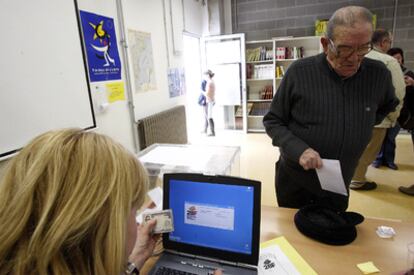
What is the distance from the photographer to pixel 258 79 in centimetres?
545

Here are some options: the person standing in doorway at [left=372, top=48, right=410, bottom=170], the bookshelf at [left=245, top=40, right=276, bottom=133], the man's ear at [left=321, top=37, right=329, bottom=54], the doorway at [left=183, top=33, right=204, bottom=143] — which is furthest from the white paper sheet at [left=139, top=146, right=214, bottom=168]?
the bookshelf at [left=245, top=40, right=276, bottom=133]

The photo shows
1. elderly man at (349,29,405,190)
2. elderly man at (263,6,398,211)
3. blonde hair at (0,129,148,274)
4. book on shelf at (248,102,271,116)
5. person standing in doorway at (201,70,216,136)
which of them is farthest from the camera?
book on shelf at (248,102,271,116)

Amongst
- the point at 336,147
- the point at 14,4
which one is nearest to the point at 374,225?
the point at 336,147

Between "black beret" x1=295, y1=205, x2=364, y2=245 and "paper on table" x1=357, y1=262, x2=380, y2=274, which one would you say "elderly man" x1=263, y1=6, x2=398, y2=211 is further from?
"paper on table" x1=357, y1=262, x2=380, y2=274

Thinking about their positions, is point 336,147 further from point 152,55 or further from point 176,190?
point 152,55

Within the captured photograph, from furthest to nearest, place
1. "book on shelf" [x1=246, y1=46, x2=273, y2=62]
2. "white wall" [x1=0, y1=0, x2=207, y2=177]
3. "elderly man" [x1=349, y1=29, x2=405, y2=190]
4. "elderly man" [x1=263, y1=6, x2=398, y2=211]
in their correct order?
"book on shelf" [x1=246, y1=46, x2=273, y2=62]
"white wall" [x1=0, y1=0, x2=207, y2=177]
"elderly man" [x1=349, y1=29, x2=405, y2=190]
"elderly man" [x1=263, y1=6, x2=398, y2=211]

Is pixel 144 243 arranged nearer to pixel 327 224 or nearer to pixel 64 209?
pixel 64 209

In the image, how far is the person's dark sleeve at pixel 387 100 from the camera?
4.53 feet

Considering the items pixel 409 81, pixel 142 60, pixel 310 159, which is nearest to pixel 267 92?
pixel 409 81

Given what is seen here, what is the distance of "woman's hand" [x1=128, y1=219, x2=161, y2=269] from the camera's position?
96cm

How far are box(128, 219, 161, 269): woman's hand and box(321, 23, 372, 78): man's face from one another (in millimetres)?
1070

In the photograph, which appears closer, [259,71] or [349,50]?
[349,50]

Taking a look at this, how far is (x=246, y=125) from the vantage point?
5.65m

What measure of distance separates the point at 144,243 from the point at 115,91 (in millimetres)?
2155
